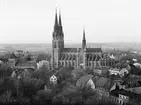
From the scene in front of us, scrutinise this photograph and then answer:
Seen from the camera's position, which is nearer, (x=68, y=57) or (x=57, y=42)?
(x=68, y=57)

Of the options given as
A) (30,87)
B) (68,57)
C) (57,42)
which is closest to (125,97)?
(30,87)

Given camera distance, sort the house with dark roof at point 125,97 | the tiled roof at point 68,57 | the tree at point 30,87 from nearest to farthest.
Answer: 1. the house with dark roof at point 125,97
2. the tree at point 30,87
3. the tiled roof at point 68,57

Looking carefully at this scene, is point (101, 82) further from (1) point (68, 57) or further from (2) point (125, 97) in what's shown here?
(1) point (68, 57)

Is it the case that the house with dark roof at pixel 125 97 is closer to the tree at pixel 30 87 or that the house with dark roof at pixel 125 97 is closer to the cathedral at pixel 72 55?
the tree at pixel 30 87

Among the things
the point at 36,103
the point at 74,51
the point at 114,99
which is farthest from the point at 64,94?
the point at 74,51

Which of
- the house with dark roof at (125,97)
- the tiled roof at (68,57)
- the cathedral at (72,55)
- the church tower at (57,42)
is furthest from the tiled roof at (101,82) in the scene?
the church tower at (57,42)

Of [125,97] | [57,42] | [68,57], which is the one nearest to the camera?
[125,97]

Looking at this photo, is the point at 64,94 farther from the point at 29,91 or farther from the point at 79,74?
the point at 79,74

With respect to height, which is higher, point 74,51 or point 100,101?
point 74,51
